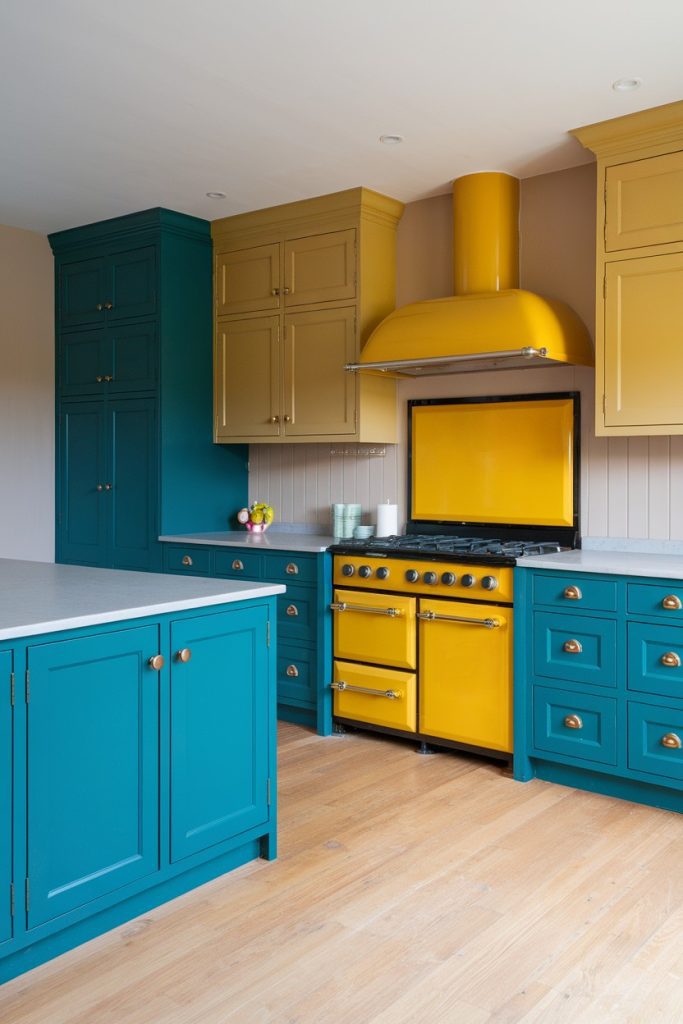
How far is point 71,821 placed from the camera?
89.8 inches

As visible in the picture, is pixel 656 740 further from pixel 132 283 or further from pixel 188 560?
pixel 132 283

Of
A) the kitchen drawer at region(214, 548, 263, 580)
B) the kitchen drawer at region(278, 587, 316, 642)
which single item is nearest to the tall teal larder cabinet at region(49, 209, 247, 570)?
the kitchen drawer at region(214, 548, 263, 580)

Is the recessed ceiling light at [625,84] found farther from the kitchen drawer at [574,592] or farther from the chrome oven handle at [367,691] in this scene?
A: the chrome oven handle at [367,691]

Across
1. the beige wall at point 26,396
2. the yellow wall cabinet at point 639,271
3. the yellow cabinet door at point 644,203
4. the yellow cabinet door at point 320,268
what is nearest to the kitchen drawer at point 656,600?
the yellow wall cabinet at point 639,271

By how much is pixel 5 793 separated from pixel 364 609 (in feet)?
7.20

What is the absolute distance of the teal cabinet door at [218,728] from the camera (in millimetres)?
2568

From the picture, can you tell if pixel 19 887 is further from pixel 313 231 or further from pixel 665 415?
pixel 313 231

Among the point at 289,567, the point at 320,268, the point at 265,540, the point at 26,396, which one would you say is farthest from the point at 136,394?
the point at 289,567

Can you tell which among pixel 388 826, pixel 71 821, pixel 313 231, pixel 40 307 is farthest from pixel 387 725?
pixel 40 307

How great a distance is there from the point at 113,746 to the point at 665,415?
7.76ft

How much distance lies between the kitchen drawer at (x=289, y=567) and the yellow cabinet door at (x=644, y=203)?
191 centimetres

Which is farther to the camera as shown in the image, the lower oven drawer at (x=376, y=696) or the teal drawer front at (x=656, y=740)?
the lower oven drawer at (x=376, y=696)

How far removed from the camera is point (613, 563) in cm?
347

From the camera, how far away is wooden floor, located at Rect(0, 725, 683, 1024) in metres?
2.12
